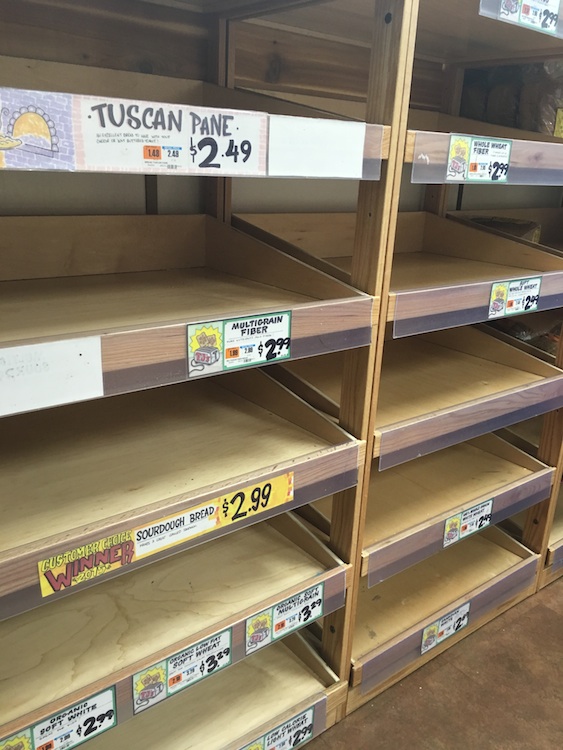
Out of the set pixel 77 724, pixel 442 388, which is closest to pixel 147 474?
pixel 77 724

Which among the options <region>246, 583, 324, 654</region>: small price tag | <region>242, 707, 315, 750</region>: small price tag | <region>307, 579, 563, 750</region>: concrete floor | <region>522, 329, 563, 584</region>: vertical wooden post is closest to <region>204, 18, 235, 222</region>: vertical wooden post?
<region>246, 583, 324, 654</region>: small price tag

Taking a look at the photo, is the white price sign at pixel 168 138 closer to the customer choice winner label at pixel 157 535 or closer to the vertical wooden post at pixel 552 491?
the customer choice winner label at pixel 157 535

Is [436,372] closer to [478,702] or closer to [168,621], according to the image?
[478,702]

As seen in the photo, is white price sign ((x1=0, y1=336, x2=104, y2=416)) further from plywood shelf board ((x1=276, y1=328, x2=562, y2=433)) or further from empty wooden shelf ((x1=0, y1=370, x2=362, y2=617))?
plywood shelf board ((x1=276, y1=328, x2=562, y2=433))

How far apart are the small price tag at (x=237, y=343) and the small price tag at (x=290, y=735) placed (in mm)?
852

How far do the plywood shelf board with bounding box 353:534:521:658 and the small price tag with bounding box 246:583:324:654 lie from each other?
0.32m

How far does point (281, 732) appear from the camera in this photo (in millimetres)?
1386

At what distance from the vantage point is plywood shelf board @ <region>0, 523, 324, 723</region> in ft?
3.55

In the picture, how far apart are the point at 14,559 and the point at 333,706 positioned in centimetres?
98

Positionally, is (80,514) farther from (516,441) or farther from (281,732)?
(516,441)

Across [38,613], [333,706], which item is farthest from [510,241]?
[38,613]

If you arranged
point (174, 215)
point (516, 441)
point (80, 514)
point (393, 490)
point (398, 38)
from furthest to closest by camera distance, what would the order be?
1. point (516, 441)
2. point (393, 490)
3. point (174, 215)
4. point (398, 38)
5. point (80, 514)

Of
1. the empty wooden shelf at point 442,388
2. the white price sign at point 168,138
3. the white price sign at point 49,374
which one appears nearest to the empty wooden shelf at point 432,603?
the empty wooden shelf at point 442,388

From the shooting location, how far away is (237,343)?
3.37 feet
